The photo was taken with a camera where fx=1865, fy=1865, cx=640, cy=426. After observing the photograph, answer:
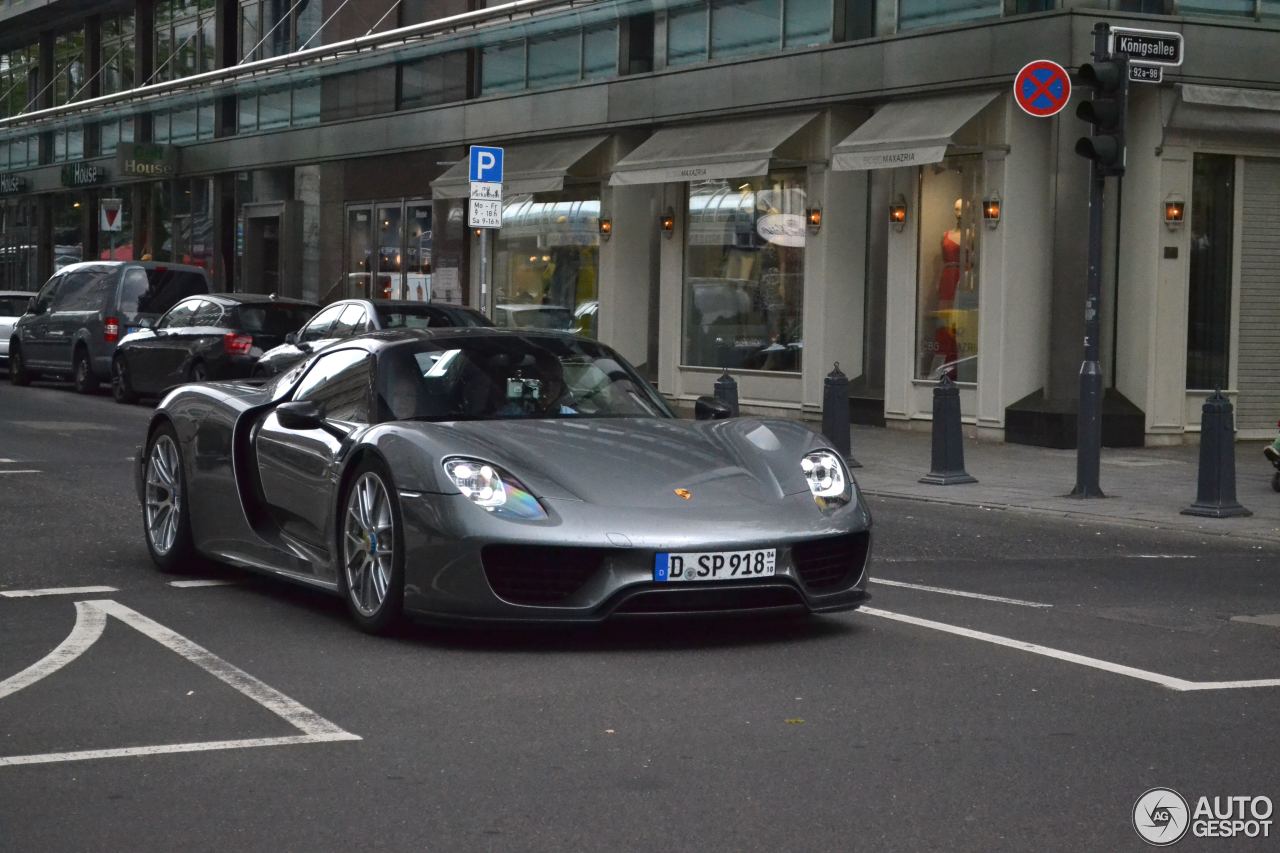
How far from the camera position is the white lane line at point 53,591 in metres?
8.34

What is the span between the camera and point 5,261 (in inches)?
2039

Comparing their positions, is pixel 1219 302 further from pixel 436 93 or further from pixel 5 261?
pixel 5 261

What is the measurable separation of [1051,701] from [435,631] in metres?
2.49

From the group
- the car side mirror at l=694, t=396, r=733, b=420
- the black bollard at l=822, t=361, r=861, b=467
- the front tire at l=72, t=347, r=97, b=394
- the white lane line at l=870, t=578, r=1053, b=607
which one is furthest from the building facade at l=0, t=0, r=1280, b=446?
the car side mirror at l=694, t=396, r=733, b=420

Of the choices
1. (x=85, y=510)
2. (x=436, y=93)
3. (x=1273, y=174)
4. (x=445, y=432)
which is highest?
(x=436, y=93)

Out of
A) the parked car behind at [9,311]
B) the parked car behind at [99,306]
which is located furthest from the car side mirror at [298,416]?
the parked car behind at [9,311]

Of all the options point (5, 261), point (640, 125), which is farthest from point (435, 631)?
point (5, 261)

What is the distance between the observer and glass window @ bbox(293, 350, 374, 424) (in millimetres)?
7770

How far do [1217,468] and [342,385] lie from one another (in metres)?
7.63

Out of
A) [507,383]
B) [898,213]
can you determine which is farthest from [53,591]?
[898,213]

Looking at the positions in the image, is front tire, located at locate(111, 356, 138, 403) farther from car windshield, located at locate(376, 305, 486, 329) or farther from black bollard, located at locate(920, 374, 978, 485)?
black bollard, located at locate(920, 374, 978, 485)

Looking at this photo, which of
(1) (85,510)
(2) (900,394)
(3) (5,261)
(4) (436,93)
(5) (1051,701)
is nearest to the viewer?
(5) (1051,701)

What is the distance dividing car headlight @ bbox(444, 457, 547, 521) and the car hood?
0.03 meters

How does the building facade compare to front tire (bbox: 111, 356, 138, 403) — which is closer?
the building facade
